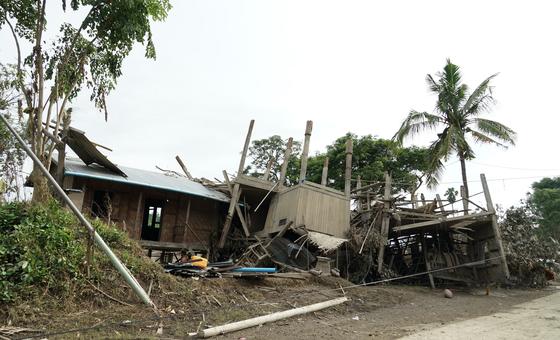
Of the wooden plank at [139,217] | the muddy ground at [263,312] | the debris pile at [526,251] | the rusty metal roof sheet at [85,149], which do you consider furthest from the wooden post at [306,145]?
the debris pile at [526,251]

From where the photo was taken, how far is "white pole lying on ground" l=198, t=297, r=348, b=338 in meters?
6.46

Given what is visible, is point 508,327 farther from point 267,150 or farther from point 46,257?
point 267,150

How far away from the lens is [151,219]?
1841 cm

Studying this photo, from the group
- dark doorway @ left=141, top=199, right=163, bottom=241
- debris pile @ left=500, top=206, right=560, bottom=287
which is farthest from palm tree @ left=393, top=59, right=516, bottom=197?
dark doorway @ left=141, top=199, right=163, bottom=241

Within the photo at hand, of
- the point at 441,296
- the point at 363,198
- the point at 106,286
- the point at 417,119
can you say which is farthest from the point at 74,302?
the point at 417,119

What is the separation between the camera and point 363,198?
16484 millimetres

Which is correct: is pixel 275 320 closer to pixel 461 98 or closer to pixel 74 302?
pixel 74 302

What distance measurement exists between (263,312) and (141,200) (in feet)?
27.6

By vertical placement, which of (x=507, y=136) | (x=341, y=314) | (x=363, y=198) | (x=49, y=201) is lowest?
(x=341, y=314)

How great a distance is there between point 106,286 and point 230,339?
250 cm

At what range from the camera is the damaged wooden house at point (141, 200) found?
43.4 feet

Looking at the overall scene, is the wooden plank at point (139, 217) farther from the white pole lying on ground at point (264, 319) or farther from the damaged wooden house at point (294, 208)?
the white pole lying on ground at point (264, 319)

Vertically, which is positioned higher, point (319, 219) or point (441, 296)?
point (319, 219)

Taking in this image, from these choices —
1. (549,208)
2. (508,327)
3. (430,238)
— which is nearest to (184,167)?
(430,238)
